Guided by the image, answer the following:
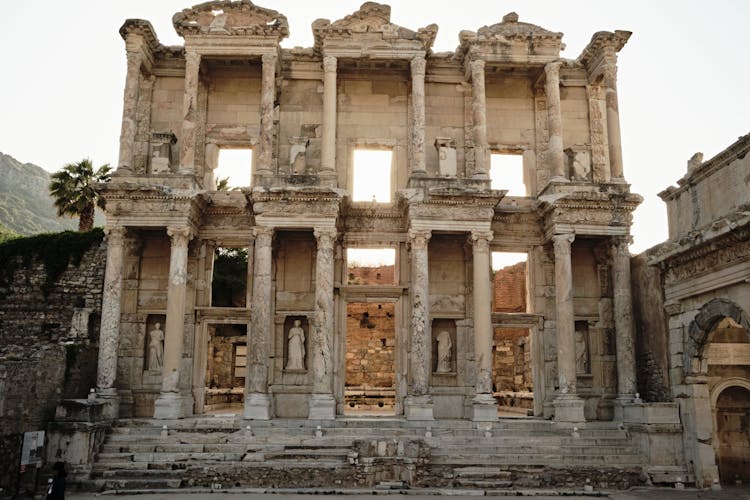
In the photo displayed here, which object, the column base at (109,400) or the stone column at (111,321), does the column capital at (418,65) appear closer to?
the stone column at (111,321)

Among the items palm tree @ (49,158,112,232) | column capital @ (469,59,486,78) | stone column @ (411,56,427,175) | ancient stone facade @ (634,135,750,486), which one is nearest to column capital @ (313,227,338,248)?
stone column @ (411,56,427,175)

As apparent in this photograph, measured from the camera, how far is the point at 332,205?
18719 millimetres

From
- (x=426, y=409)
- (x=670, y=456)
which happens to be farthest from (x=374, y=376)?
(x=670, y=456)

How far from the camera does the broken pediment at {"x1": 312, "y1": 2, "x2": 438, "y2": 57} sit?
66.2 ft

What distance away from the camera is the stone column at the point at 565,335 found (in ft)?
59.3

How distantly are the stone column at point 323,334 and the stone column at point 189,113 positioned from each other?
4202mm

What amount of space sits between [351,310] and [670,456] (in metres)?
14.8

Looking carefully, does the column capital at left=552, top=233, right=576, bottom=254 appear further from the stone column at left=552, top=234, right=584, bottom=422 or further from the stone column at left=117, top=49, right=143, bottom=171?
the stone column at left=117, top=49, right=143, bottom=171

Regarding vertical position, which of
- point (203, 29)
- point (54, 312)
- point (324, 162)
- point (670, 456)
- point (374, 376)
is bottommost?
point (670, 456)

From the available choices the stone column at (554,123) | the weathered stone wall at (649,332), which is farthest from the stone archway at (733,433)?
the stone column at (554,123)

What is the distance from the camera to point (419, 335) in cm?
1838

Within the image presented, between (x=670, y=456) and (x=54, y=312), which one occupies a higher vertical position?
(x=54, y=312)

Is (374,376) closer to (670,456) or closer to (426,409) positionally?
(426,409)

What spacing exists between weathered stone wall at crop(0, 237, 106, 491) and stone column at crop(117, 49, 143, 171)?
320 centimetres
